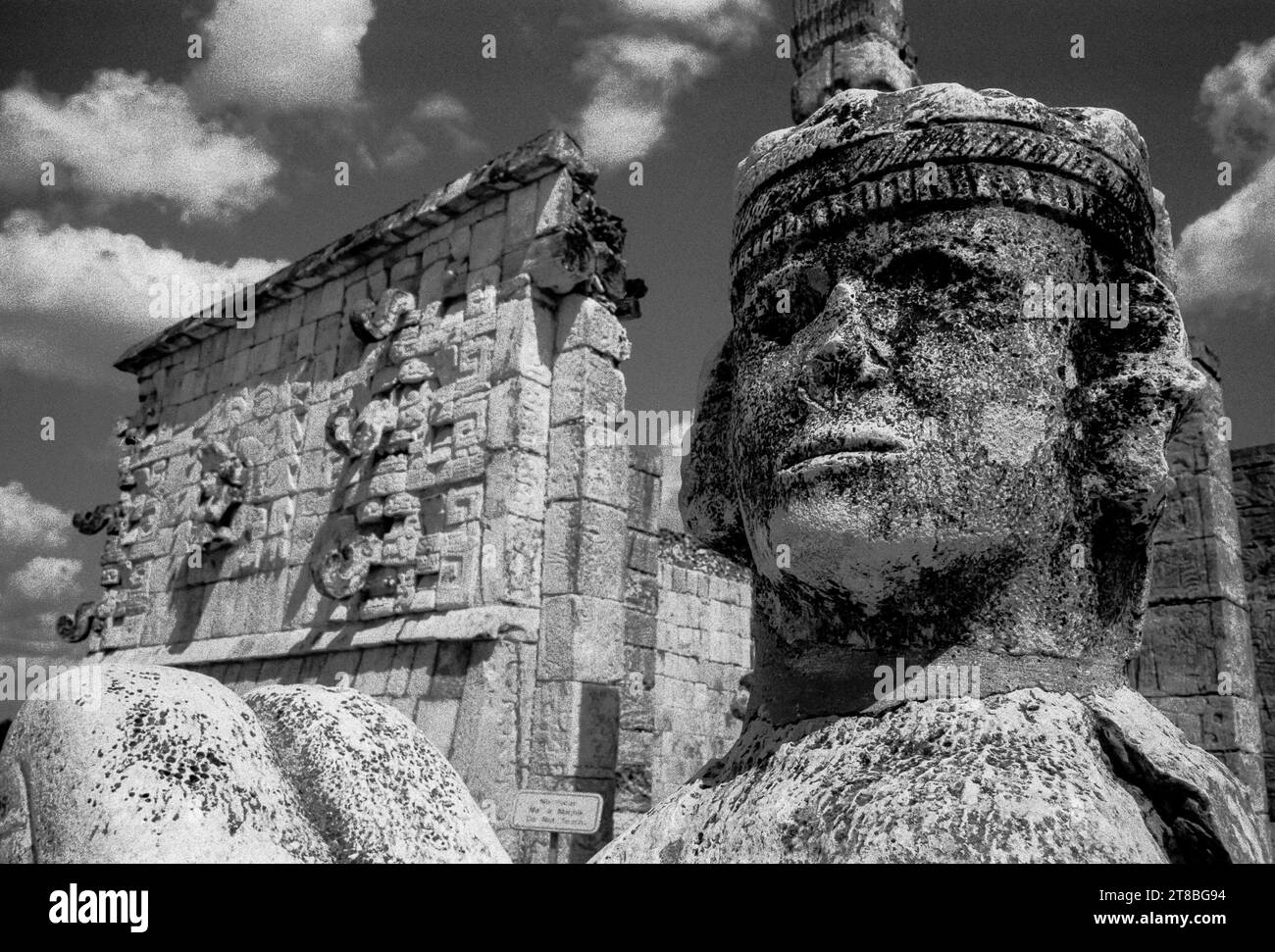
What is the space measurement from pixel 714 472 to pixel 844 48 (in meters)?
7.79

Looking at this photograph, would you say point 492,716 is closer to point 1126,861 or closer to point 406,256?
point 406,256

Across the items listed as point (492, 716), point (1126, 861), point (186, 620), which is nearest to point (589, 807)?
point (492, 716)

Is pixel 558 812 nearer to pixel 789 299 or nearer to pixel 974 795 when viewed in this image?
pixel 789 299

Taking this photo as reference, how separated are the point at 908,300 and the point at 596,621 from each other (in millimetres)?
5047

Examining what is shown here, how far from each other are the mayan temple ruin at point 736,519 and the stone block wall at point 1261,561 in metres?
0.03

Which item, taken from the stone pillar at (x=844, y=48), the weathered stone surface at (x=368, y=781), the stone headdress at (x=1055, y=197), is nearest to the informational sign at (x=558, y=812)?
the weathered stone surface at (x=368, y=781)

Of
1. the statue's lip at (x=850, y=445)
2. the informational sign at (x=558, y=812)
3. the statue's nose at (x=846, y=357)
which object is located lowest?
the informational sign at (x=558, y=812)

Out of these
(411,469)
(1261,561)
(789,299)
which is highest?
(411,469)

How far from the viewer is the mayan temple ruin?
63.6 inches

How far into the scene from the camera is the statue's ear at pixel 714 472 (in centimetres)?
204

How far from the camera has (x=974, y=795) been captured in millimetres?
1401

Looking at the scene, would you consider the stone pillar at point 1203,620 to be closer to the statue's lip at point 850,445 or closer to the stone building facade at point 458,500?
the stone building facade at point 458,500

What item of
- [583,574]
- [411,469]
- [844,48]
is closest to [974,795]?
[583,574]

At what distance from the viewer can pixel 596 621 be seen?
6.55 m
